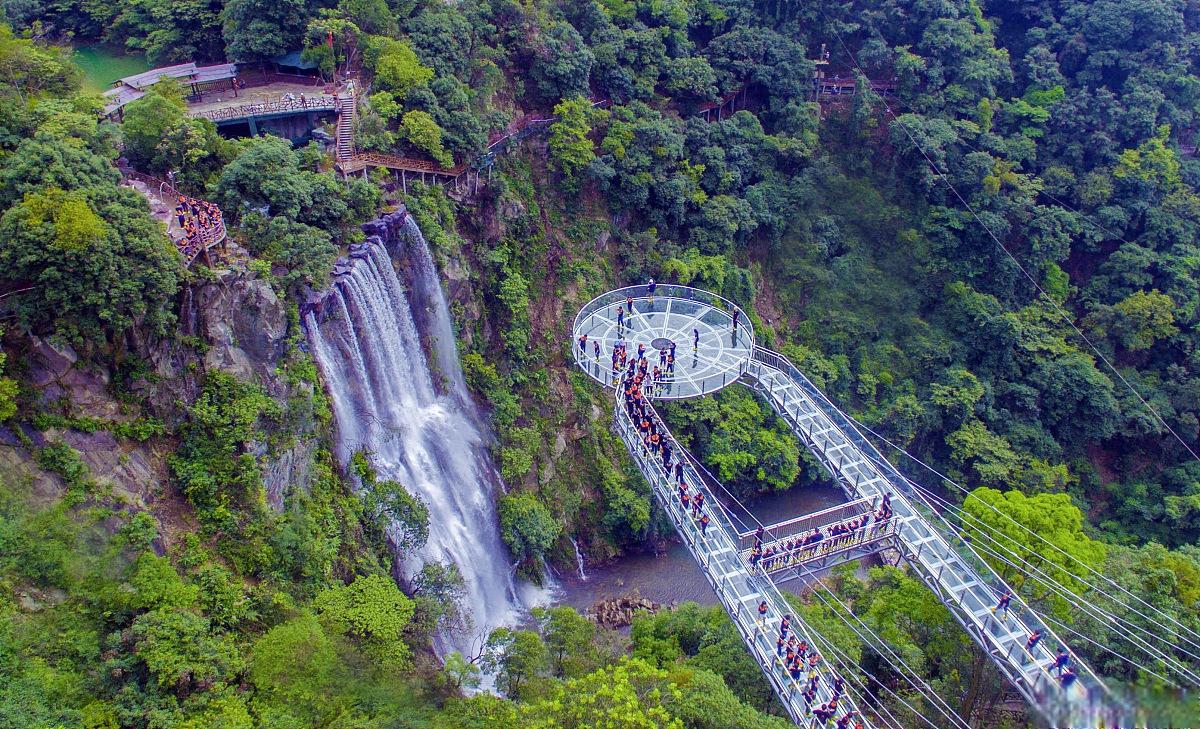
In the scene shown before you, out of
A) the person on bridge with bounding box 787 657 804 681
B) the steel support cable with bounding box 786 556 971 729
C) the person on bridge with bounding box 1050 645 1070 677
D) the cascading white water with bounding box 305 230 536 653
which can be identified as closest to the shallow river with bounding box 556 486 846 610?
the cascading white water with bounding box 305 230 536 653

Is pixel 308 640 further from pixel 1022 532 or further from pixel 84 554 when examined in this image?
pixel 1022 532

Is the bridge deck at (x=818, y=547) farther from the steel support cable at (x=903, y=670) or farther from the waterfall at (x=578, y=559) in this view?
the waterfall at (x=578, y=559)

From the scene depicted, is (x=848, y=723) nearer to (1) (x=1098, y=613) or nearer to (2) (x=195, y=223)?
(1) (x=1098, y=613)

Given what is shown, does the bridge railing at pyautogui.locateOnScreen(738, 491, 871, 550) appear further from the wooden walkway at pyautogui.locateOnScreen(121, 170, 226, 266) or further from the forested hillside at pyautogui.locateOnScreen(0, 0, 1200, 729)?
the wooden walkway at pyautogui.locateOnScreen(121, 170, 226, 266)

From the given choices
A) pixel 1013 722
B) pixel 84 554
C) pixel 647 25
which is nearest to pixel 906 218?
pixel 647 25

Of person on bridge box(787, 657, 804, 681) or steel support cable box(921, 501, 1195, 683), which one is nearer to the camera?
person on bridge box(787, 657, 804, 681)

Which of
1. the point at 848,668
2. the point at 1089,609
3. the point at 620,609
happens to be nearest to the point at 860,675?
the point at 848,668
